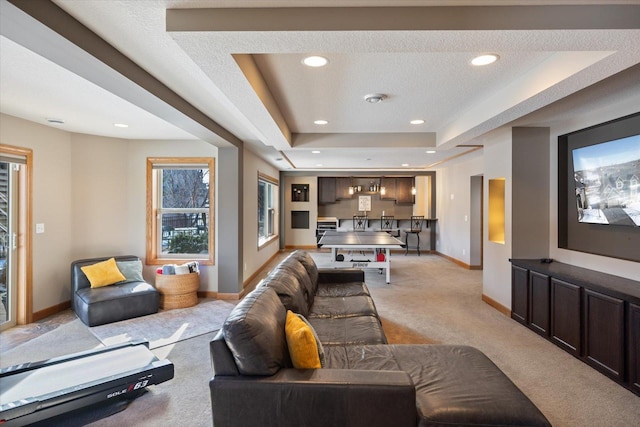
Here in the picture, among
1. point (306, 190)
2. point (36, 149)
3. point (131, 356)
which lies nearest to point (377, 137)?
point (131, 356)

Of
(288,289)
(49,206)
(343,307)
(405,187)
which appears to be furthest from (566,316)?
(405,187)

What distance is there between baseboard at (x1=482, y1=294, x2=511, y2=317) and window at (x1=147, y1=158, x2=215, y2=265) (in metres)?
4.06

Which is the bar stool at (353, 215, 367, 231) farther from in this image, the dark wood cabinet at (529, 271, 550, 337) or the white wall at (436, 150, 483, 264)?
the dark wood cabinet at (529, 271, 550, 337)

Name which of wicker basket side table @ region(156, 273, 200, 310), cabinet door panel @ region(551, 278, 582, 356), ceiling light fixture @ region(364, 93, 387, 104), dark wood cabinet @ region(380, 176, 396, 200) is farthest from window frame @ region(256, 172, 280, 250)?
cabinet door panel @ region(551, 278, 582, 356)

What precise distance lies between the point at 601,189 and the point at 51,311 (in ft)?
20.8

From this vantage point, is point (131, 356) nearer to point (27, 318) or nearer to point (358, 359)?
point (358, 359)

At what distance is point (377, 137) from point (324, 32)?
3.27 metres

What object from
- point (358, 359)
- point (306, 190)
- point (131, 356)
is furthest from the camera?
point (306, 190)

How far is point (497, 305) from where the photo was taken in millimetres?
4391

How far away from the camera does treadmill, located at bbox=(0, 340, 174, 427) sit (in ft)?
6.60

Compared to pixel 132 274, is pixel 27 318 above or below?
below

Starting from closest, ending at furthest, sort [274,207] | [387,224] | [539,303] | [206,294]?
Answer: [539,303], [206,294], [274,207], [387,224]

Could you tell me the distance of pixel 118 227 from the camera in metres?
4.83

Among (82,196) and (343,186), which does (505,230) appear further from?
(343,186)
